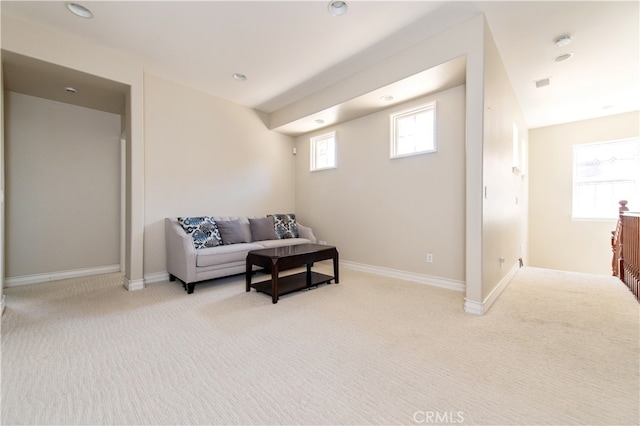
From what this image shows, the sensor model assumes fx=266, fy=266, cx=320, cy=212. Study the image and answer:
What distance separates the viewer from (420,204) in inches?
145

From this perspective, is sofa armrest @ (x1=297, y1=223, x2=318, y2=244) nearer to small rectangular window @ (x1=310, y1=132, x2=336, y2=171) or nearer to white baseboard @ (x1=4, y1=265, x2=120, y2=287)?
small rectangular window @ (x1=310, y1=132, x2=336, y2=171)

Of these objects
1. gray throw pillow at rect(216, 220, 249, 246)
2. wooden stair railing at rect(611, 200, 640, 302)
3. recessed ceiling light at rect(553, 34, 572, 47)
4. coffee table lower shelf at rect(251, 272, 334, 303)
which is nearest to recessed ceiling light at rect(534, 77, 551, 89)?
recessed ceiling light at rect(553, 34, 572, 47)

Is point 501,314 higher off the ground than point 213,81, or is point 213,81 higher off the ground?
point 213,81

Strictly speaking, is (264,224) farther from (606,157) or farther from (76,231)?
(606,157)

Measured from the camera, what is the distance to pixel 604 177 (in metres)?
4.91

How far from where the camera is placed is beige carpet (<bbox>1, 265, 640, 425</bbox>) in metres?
1.33

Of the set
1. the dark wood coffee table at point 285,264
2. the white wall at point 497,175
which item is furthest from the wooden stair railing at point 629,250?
the dark wood coffee table at point 285,264

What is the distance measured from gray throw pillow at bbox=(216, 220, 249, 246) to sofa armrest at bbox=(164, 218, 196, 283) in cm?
54

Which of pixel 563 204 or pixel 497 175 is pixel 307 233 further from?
pixel 563 204

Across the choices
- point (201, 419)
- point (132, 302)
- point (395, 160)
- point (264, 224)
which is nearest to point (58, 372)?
point (201, 419)

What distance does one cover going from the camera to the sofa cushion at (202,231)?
142 inches

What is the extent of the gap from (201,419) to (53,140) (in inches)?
182

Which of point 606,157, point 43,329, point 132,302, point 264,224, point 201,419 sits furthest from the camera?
point 606,157

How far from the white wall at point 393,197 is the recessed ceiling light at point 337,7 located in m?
1.72
